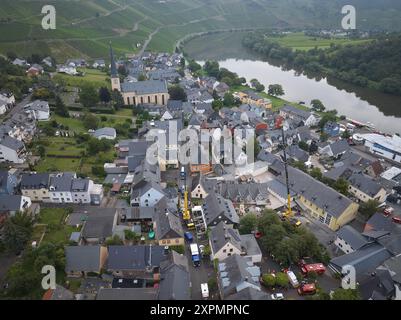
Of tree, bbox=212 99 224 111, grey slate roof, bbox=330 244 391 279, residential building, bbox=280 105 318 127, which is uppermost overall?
tree, bbox=212 99 224 111

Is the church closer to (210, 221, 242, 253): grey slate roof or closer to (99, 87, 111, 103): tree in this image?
(99, 87, 111, 103): tree

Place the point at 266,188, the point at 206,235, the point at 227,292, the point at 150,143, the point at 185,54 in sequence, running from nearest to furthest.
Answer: the point at 227,292 < the point at 206,235 < the point at 266,188 < the point at 150,143 < the point at 185,54

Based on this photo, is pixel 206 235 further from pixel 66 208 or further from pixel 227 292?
pixel 66 208

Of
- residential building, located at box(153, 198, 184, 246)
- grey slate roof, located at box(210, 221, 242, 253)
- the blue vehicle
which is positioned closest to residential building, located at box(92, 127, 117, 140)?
residential building, located at box(153, 198, 184, 246)

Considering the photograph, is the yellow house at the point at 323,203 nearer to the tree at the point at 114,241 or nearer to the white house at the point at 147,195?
the white house at the point at 147,195

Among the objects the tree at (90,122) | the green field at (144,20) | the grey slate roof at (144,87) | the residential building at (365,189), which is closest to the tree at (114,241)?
the residential building at (365,189)
